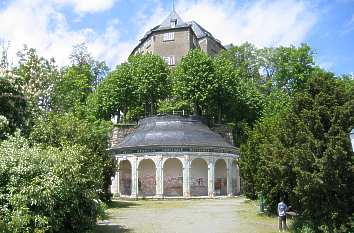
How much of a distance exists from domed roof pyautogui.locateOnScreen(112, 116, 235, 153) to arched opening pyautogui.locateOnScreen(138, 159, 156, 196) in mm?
2387

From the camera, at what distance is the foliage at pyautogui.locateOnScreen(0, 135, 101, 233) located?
53.0 ft

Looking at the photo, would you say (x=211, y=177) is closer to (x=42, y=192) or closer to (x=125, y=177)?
(x=125, y=177)

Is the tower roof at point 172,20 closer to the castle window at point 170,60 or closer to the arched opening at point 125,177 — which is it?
the castle window at point 170,60

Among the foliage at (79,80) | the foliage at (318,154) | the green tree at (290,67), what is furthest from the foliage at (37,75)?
the green tree at (290,67)

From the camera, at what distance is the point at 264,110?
62.1 metres

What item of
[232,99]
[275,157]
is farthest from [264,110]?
[275,157]

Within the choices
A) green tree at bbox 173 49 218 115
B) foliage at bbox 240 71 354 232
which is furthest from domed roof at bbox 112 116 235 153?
foliage at bbox 240 71 354 232

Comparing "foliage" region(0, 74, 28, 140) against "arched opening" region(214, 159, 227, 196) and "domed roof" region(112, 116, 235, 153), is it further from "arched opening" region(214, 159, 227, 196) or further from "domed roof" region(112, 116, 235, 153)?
"arched opening" region(214, 159, 227, 196)

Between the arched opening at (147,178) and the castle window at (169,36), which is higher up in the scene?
the castle window at (169,36)

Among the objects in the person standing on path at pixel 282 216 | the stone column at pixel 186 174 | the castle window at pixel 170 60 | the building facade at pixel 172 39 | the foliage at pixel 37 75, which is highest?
the building facade at pixel 172 39

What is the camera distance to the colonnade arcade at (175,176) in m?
46.8

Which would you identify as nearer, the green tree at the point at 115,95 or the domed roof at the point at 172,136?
the domed roof at the point at 172,136

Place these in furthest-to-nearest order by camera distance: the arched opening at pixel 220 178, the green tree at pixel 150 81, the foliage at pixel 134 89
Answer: the foliage at pixel 134 89 → the green tree at pixel 150 81 → the arched opening at pixel 220 178

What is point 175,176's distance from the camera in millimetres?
48469
